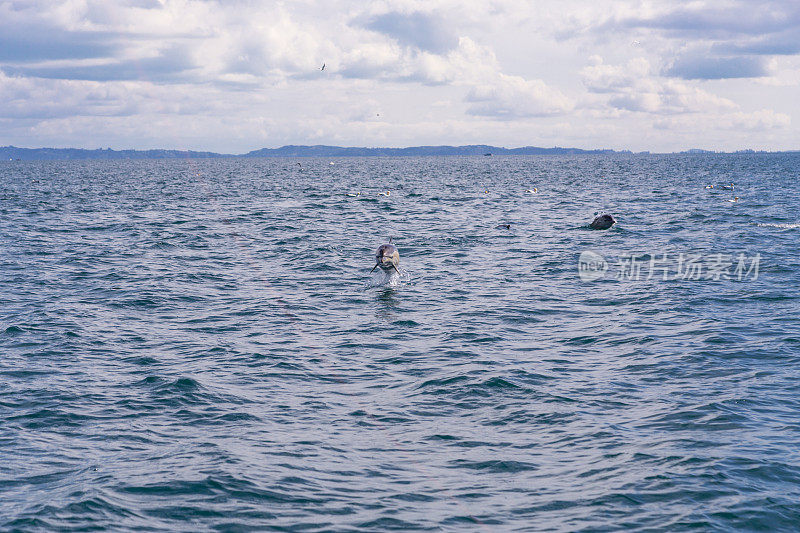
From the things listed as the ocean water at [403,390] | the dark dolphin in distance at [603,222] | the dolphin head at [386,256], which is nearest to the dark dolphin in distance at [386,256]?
the dolphin head at [386,256]

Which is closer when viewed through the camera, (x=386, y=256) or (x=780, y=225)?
(x=386, y=256)

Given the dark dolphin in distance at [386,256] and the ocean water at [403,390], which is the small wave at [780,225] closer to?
the ocean water at [403,390]

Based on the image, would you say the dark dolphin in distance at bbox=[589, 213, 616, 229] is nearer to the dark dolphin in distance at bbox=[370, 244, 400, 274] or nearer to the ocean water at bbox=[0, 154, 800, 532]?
the ocean water at bbox=[0, 154, 800, 532]

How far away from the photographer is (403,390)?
16.1 metres

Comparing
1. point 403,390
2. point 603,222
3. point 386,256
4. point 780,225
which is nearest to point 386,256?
point 386,256

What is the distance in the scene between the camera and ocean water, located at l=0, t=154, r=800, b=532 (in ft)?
35.7

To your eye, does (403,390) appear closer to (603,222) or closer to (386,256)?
(386,256)

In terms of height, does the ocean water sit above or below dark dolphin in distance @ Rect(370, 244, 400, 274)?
below

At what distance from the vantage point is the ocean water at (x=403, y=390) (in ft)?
35.7

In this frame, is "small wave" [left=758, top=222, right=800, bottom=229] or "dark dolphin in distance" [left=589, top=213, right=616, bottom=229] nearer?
"small wave" [left=758, top=222, right=800, bottom=229]

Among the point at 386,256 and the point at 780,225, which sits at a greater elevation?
the point at 780,225

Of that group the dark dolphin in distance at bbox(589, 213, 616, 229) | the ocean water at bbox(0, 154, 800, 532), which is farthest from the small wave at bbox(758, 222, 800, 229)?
the dark dolphin in distance at bbox(589, 213, 616, 229)

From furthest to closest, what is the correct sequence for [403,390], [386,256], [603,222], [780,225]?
[603,222] < [780,225] < [386,256] < [403,390]

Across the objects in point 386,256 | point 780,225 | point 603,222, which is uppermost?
point 780,225
